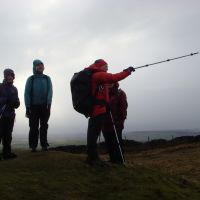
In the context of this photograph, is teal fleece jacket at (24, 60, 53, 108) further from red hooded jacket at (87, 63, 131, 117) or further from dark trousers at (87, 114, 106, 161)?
dark trousers at (87, 114, 106, 161)

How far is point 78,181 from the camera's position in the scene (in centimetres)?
897

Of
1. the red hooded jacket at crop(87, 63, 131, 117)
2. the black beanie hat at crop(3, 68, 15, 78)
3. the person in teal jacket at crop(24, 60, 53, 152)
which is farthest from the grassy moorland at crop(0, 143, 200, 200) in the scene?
the black beanie hat at crop(3, 68, 15, 78)

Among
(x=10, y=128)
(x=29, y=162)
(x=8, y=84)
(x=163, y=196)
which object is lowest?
(x=163, y=196)

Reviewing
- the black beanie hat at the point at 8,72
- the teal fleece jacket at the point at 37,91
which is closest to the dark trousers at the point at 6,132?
the teal fleece jacket at the point at 37,91

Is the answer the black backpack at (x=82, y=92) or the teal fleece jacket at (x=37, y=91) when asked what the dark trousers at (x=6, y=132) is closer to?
the teal fleece jacket at (x=37, y=91)

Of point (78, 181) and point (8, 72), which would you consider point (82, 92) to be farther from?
point (8, 72)

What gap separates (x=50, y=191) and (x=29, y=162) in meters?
1.95

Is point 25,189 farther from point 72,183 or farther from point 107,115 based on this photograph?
point 107,115

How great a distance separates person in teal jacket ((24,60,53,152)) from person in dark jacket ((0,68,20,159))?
0.35 m

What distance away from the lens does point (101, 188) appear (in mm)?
8711

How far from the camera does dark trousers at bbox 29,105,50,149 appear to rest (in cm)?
1123

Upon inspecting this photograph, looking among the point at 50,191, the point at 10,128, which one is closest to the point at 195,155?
the point at 10,128

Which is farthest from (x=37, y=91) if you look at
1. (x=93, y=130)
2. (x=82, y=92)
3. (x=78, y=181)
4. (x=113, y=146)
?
(x=78, y=181)

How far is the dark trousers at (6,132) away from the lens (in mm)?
11086
